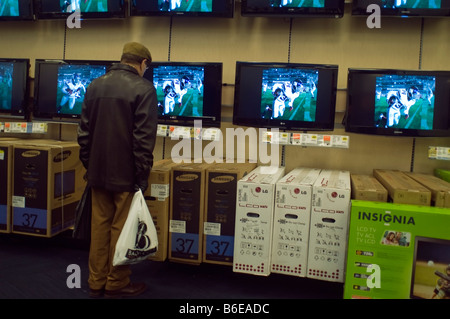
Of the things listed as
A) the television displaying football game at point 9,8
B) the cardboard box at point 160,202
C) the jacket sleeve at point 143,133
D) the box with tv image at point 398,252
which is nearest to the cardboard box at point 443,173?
the box with tv image at point 398,252

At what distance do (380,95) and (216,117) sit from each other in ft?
3.89

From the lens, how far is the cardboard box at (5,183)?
9.71 feet

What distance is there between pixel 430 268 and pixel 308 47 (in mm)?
1837

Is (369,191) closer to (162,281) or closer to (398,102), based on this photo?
(398,102)

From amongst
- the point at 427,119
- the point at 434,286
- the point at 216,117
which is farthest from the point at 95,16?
the point at 434,286

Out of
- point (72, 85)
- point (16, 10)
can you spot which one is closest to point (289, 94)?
point (72, 85)

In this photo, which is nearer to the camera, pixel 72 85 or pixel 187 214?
pixel 187 214

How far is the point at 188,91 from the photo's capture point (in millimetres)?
2973

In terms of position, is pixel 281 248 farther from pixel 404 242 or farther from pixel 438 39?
pixel 438 39

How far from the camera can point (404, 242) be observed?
2.10m

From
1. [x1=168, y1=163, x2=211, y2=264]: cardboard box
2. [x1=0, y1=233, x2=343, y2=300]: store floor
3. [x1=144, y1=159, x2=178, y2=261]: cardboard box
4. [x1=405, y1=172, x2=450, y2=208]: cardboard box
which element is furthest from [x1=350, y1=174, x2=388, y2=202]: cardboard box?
[x1=144, y1=159, x2=178, y2=261]: cardboard box

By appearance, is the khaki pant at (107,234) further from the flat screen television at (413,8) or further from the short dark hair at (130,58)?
the flat screen television at (413,8)

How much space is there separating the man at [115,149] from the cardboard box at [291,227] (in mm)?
858
